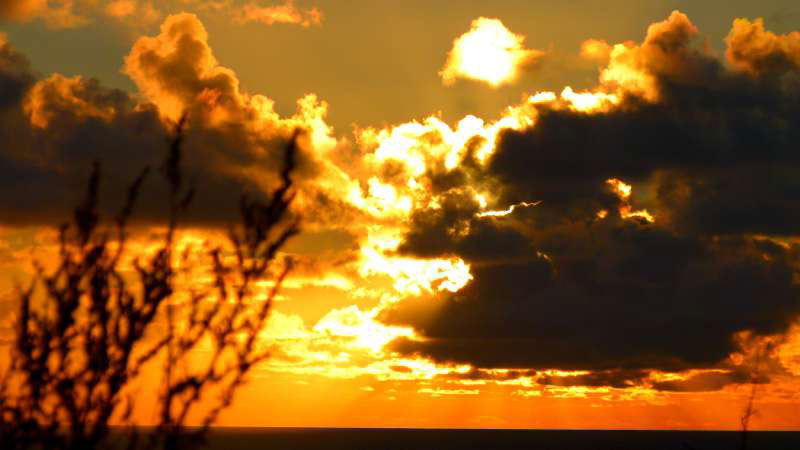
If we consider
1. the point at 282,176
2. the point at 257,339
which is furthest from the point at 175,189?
the point at 257,339

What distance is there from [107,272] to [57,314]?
0.58 meters

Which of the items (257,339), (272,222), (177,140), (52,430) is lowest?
(52,430)

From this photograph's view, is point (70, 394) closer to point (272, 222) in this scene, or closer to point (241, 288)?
point (241, 288)

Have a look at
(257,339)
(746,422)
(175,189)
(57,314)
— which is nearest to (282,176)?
(175,189)

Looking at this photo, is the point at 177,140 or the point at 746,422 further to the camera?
the point at 746,422

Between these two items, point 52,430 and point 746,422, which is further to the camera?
point 746,422

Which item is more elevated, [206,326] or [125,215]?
[125,215]

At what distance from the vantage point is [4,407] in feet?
26.0

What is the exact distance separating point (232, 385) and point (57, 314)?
1.60 meters

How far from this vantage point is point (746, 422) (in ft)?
42.9

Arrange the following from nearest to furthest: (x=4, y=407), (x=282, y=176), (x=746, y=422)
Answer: (x=282, y=176) → (x=4, y=407) → (x=746, y=422)

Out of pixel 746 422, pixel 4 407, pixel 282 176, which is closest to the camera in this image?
pixel 282 176

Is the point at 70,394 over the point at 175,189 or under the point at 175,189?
under

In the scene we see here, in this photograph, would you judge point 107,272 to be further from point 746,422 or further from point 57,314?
point 746,422
